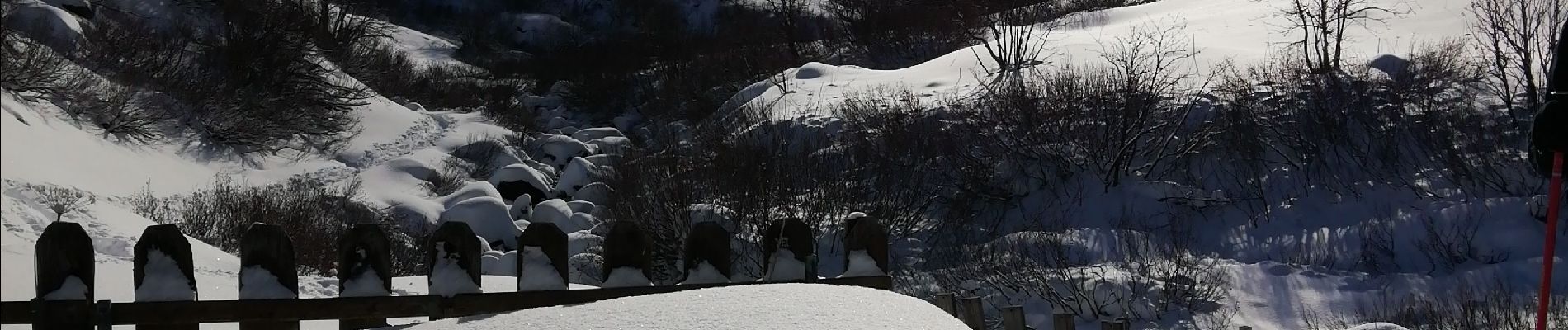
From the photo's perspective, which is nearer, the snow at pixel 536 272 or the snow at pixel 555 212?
the snow at pixel 536 272

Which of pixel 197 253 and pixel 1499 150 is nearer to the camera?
pixel 197 253

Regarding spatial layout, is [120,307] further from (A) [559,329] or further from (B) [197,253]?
(B) [197,253]

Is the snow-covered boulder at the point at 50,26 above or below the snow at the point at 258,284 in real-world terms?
above

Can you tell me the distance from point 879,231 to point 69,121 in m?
13.4

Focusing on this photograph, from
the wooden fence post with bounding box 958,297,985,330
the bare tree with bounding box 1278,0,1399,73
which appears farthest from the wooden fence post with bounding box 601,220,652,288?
the bare tree with bounding box 1278,0,1399,73

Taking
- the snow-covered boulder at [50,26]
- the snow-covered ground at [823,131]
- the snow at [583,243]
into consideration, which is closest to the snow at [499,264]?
the snow at [583,243]

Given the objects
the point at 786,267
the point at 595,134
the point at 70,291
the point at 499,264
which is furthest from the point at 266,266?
the point at 595,134

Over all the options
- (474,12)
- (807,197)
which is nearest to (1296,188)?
(807,197)

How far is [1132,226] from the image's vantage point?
11555mm

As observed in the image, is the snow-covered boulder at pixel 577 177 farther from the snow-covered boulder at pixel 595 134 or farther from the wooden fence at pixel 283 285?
the wooden fence at pixel 283 285

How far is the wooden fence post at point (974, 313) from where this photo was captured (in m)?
3.27

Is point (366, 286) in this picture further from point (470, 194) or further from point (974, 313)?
point (470, 194)

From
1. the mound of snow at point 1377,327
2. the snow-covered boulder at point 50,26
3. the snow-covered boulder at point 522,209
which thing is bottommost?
the snow-covered boulder at point 522,209

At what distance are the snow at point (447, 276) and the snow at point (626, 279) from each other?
37 cm
